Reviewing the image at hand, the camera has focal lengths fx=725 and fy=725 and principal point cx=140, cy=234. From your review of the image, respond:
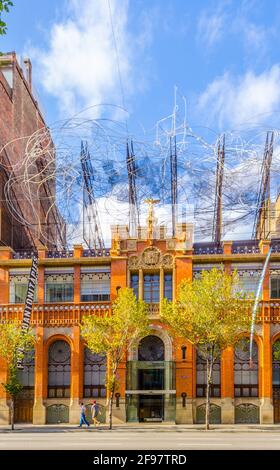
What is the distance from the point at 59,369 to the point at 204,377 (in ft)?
34.8

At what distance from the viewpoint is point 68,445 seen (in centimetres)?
3142

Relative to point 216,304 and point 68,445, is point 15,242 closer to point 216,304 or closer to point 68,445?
point 216,304

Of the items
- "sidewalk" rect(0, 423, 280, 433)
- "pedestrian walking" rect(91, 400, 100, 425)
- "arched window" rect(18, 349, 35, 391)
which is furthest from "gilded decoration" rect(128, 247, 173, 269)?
"sidewalk" rect(0, 423, 280, 433)

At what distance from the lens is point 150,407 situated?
169ft

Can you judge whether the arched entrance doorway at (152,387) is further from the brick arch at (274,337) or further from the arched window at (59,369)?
the brick arch at (274,337)

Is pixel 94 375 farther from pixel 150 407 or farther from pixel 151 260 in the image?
pixel 151 260

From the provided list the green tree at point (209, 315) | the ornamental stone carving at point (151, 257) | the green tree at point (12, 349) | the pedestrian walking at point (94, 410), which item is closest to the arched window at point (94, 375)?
the pedestrian walking at point (94, 410)

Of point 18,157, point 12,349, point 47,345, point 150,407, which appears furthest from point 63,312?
point 18,157

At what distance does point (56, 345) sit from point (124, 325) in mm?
8223

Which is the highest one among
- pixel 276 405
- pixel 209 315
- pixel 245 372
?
pixel 209 315

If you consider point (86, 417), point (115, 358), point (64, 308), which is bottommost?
point (86, 417)

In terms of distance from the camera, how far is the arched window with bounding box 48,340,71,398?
2083 inches

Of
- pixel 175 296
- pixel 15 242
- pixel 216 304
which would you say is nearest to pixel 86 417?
pixel 175 296

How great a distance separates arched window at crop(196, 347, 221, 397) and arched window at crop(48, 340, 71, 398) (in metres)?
9.41
